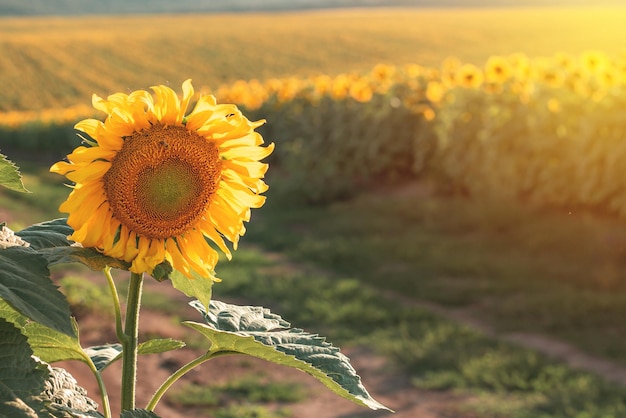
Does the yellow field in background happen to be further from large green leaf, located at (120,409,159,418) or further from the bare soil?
large green leaf, located at (120,409,159,418)

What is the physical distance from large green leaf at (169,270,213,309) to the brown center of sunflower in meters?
0.10

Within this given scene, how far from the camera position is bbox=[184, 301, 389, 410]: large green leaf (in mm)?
1397

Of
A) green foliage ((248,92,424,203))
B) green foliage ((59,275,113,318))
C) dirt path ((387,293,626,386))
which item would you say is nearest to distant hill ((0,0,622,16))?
green foliage ((248,92,424,203))

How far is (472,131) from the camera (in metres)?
9.84

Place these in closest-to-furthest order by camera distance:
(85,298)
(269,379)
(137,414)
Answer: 1. (137,414)
2. (269,379)
3. (85,298)

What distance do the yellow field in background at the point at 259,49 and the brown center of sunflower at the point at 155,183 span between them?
111 ft

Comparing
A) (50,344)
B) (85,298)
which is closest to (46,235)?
(50,344)

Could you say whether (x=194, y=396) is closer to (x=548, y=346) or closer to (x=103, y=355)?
(x=548, y=346)

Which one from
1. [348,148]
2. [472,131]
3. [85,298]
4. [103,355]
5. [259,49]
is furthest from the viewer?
[259,49]

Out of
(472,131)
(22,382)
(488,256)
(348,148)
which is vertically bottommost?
(22,382)

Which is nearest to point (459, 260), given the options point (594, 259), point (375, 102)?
point (594, 259)

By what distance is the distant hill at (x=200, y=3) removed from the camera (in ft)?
286

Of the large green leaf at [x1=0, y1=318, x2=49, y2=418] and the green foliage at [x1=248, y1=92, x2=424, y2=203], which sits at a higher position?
the green foliage at [x1=248, y1=92, x2=424, y2=203]

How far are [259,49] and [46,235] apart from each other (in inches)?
1825
